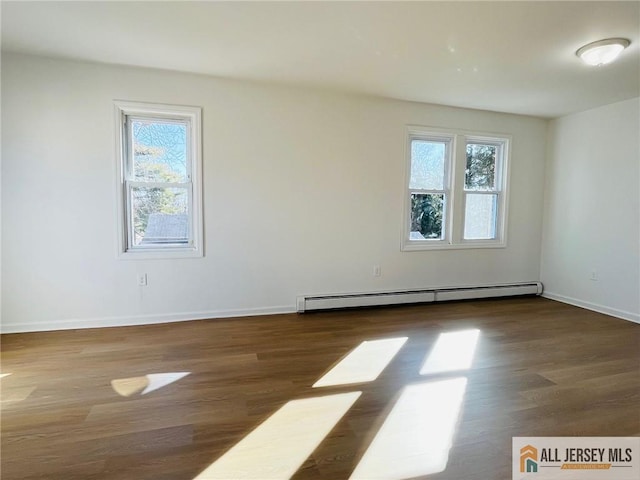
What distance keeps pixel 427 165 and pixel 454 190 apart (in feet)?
1.62

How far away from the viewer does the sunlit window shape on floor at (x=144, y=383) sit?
2.17 m

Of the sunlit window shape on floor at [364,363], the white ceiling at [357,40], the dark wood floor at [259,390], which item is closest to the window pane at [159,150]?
the white ceiling at [357,40]

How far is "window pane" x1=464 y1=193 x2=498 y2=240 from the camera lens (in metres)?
4.59

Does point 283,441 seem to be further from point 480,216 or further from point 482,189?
point 482,189

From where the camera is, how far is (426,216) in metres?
4.41

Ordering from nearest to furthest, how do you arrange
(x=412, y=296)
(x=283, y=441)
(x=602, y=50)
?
(x=283, y=441) < (x=602, y=50) < (x=412, y=296)

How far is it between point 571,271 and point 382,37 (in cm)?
392

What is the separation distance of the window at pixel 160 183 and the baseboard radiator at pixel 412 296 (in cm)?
142

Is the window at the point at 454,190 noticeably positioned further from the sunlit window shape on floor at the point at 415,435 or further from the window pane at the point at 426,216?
the sunlit window shape on floor at the point at 415,435

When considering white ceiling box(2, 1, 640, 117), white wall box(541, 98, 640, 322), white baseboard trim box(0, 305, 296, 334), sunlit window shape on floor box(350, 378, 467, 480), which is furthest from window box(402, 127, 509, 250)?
sunlit window shape on floor box(350, 378, 467, 480)

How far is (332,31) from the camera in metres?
2.48

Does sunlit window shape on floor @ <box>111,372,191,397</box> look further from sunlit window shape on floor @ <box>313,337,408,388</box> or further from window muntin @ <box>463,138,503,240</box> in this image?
window muntin @ <box>463,138,503,240</box>

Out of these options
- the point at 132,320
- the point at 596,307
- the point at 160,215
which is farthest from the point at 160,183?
the point at 596,307

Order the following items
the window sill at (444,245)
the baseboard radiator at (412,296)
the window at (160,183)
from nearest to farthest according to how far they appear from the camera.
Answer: the window at (160,183) < the baseboard radiator at (412,296) < the window sill at (444,245)
